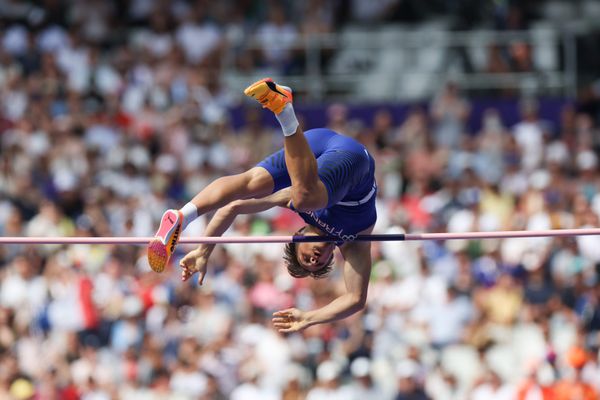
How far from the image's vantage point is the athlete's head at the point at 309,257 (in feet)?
32.2

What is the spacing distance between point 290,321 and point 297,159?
1.41m

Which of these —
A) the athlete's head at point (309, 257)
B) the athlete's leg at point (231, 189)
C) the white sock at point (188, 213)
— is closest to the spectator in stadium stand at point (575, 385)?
the athlete's head at point (309, 257)

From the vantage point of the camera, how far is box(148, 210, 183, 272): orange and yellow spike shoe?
30.4 feet

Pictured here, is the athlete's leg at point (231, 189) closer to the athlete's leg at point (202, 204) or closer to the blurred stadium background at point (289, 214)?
the athlete's leg at point (202, 204)

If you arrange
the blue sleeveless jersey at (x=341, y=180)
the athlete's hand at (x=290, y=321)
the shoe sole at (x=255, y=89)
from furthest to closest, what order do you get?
the athlete's hand at (x=290, y=321), the blue sleeveless jersey at (x=341, y=180), the shoe sole at (x=255, y=89)

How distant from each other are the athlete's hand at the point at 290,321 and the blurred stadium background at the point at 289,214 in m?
3.68

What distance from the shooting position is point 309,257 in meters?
9.83

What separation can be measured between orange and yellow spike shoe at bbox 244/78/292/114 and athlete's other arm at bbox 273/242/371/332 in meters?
1.62

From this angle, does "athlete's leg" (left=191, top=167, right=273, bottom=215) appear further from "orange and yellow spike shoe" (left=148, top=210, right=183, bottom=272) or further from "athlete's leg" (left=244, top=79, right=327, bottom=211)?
"athlete's leg" (left=244, top=79, right=327, bottom=211)

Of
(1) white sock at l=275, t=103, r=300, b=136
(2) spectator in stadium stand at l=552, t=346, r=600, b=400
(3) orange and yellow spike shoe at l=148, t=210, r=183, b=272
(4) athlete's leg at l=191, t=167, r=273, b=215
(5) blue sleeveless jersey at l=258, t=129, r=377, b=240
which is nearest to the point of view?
(1) white sock at l=275, t=103, r=300, b=136

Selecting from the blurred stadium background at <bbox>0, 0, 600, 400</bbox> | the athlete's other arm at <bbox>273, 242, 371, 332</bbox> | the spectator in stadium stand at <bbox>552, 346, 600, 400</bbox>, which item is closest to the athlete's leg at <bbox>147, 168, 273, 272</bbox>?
the athlete's other arm at <bbox>273, 242, 371, 332</bbox>

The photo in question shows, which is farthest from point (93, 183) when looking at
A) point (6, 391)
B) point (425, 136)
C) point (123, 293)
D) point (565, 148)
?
point (565, 148)

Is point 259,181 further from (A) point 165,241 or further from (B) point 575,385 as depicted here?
(B) point 575,385

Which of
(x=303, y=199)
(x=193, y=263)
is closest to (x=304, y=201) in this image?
(x=303, y=199)
